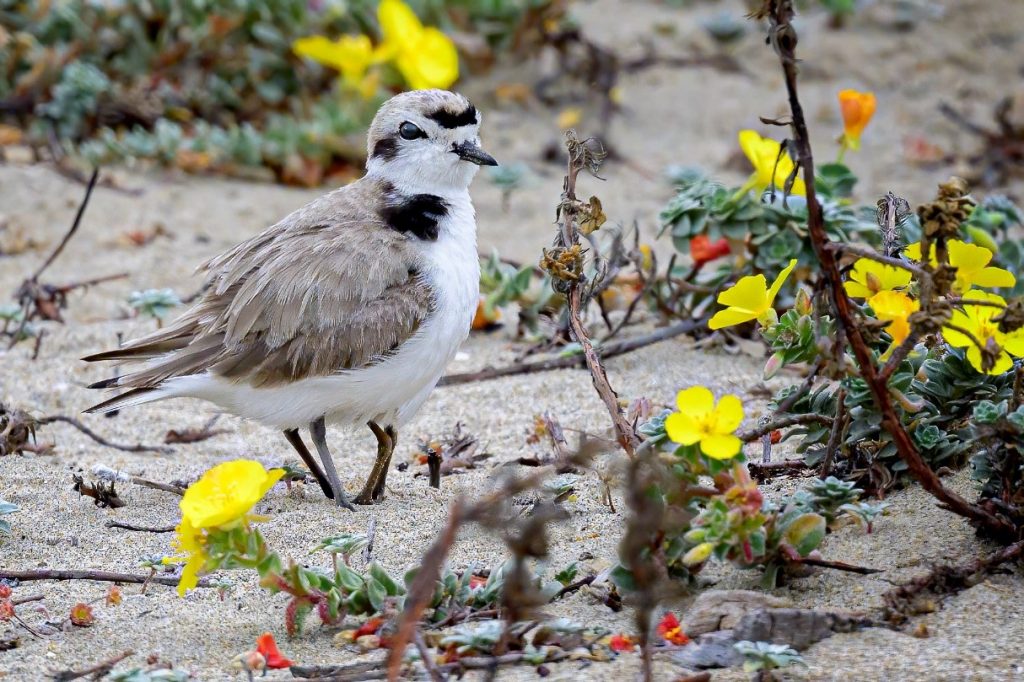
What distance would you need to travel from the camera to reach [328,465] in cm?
385

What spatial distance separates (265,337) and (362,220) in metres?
0.51

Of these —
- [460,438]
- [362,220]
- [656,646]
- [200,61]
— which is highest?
[200,61]

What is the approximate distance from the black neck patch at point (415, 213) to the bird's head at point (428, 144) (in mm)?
71

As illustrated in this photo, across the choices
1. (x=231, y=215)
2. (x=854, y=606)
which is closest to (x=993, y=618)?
(x=854, y=606)

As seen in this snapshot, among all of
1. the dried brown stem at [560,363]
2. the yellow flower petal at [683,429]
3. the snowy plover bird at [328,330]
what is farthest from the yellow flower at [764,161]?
the yellow flower petal at [683,429]

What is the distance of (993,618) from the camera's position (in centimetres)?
269

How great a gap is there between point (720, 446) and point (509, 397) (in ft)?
6.78

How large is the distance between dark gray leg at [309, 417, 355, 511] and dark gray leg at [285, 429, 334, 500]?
4 centimetres

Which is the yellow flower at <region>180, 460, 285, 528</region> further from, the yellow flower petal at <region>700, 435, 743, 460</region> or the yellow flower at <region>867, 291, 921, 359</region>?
the yellow flower at <region>867, 291, 921, 359</region>

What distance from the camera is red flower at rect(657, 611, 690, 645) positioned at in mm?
2658

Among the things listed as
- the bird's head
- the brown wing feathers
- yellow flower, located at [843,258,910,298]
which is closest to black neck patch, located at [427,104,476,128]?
the bird's head

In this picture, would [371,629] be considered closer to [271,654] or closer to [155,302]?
[271,654]

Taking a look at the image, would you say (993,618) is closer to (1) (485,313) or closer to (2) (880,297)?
(2) (880,297)

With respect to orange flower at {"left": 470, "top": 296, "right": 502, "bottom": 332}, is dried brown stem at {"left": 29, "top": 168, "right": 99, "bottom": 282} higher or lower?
higher
